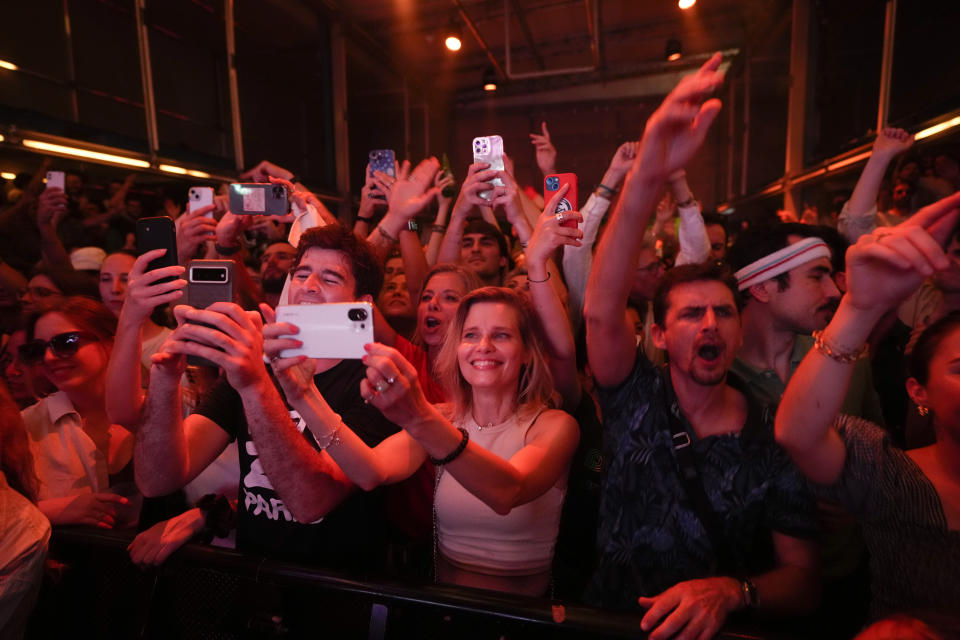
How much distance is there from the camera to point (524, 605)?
107 centimetres

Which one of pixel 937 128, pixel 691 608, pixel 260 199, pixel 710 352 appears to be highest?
pixel 937 128

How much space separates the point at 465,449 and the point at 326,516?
0.60 m

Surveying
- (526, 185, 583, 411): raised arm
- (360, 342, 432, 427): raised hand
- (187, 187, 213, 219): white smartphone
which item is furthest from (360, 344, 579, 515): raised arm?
(187, 187, 213, 219): white smartphone

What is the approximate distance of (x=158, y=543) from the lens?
128cm

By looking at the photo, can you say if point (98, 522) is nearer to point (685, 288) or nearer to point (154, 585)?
point (154, 585)

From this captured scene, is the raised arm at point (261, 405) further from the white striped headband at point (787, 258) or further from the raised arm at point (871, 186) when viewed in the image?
the raised arm at point (871, 186)

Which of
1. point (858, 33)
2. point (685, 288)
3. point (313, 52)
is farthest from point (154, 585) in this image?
point (313, 52)

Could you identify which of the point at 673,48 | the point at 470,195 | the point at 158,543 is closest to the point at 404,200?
the point at 470,195

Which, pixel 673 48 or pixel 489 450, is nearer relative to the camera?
pixel 489 450

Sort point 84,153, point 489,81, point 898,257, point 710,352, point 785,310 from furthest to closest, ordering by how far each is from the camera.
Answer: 1. point 489,81
2. point 84,153
3. point 785,310
4. point 710,352
5. point 898,257

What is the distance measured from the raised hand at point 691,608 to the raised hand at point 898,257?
72 centimetres

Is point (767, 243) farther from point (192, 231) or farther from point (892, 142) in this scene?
point (192, 231)

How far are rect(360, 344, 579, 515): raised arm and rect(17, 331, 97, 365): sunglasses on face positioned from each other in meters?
1.46

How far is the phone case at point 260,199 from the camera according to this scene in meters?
2.05
